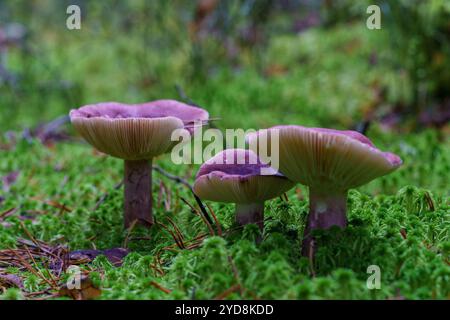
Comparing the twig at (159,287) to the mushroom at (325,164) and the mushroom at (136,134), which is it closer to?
the mushroom at (325,164)

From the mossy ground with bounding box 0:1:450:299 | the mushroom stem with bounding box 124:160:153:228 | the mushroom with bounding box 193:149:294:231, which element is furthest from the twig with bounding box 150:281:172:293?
the mushroom stem with bounding box 124:160:153:228

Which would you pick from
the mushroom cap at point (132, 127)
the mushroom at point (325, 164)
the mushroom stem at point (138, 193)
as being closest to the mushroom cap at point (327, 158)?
the mushroom at point (325, 164)

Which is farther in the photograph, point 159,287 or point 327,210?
point 327,210

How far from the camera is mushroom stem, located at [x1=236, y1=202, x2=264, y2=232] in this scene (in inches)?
74.1

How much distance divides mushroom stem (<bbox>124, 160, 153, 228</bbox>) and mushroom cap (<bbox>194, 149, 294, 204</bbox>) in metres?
0.57

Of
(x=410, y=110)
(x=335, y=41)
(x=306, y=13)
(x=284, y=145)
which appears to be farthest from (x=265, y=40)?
(x=284, y=145)

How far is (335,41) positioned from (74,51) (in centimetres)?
444

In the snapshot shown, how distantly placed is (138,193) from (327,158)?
112cm

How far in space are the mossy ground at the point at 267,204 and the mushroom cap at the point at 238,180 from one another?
0.13m

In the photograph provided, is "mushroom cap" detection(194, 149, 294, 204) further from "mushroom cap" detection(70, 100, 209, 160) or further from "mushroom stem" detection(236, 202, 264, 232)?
"mushroom cap" detection(70, 100, 209, 160)

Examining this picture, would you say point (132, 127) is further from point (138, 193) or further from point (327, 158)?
point (327, 158)

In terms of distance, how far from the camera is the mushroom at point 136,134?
1.97 m

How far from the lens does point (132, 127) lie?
1.98 m

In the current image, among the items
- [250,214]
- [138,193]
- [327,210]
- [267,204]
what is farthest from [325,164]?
[138,193]
